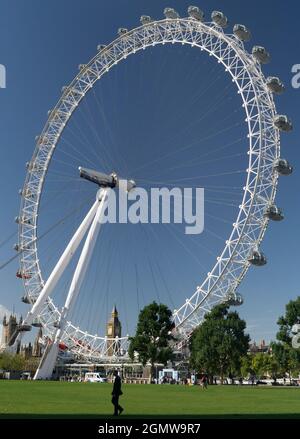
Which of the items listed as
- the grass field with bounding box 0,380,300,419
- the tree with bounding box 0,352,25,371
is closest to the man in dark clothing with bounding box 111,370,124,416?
the grass field with bounding box 0,380,300,419

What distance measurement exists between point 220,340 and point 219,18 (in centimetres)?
3201

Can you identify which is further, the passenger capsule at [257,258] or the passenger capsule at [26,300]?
the passenger capsule at [26,300]

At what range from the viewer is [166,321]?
204 feet

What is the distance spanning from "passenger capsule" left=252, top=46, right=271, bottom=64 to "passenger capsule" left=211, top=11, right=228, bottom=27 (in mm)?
3839

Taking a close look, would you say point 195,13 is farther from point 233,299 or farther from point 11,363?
point 11,363

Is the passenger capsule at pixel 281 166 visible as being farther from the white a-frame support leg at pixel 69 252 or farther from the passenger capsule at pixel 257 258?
the white a-frame support leg at pixel 69 252

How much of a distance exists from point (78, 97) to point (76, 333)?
4054 centimetres

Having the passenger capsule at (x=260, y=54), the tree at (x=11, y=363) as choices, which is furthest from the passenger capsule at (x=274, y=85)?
the tree at (x=11, y=363)

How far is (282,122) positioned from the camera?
47375 millimetres

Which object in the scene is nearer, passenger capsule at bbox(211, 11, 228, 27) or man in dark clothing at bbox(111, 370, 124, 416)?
man in dark clothing at bbox(111, 370, 124, 416)

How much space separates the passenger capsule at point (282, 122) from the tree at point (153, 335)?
80.3ft

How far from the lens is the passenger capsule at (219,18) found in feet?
163

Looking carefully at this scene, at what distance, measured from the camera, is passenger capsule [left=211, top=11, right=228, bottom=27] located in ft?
163

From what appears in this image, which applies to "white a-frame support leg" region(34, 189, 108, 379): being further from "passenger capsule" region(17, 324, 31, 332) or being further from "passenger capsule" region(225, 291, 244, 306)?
"passenger capsule" region(225, 291, 244, 306)
